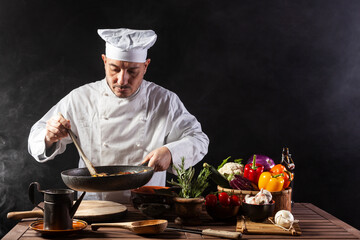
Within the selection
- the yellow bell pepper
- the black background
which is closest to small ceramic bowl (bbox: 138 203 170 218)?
the yellow bell pepper

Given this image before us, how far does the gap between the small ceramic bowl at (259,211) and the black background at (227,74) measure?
212 cm

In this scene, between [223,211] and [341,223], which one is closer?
[223,211]

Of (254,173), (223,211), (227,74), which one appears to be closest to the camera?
(223,211)

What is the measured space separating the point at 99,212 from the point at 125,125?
1147 mm

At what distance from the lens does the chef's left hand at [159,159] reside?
8.50ft

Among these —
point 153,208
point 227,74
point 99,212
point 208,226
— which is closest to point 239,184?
point 208,226

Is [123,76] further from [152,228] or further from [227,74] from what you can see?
[227,74]

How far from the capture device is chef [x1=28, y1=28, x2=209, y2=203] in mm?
3004

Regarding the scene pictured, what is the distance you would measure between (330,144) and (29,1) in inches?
125

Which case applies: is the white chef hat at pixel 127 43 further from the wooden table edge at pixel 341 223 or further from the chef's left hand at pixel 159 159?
the wooden table edge at pixel 341 223

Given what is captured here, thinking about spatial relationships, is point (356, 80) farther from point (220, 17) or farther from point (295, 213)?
point (295, 213)

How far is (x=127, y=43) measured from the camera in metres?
3.08

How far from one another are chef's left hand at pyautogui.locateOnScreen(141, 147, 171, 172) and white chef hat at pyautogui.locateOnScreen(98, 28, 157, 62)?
0.73m

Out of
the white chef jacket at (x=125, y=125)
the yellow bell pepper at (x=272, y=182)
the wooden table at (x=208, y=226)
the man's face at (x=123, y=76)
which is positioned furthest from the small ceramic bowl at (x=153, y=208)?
the man's face at (x=123, y=76)
